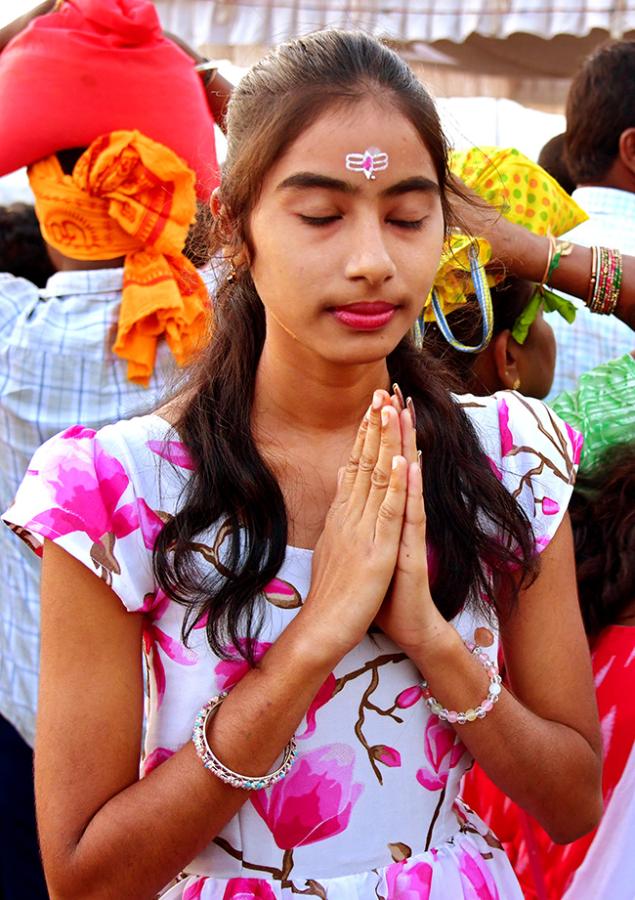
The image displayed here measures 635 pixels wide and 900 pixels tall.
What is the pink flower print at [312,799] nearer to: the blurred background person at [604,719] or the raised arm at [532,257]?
the blurred background person at [604,719]

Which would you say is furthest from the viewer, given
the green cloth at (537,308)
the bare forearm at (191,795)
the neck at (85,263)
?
the neck at (85,263)

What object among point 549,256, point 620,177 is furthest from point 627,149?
point 549,256

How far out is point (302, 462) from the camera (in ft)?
5.69

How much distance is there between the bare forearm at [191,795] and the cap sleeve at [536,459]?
0.47 meters

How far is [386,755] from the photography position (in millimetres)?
1629

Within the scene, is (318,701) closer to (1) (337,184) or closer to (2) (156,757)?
(2) (156,757)

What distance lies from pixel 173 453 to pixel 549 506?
0.58 metres

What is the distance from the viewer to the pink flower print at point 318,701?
160cm

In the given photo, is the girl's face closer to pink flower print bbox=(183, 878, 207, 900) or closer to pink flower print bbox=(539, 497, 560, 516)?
pink flower print bbox=(539, 497, 560, 516)

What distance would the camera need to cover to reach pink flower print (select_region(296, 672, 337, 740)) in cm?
160

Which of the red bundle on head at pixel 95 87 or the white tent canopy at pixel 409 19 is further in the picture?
the white tent canopy at pixel 409 19

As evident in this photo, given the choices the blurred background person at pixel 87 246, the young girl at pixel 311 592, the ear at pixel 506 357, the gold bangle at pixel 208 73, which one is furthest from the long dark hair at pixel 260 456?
the gold bangle at pixel 208 73

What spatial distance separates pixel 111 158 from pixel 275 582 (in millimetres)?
1736

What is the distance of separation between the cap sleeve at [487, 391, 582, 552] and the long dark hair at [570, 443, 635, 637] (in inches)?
14.3
